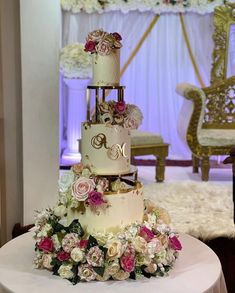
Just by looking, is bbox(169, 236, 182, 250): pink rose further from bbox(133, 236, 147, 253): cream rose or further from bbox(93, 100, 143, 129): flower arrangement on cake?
bbox(93, 100, 143, 129): flower arrangement on cake

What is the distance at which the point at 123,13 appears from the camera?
22.1ft

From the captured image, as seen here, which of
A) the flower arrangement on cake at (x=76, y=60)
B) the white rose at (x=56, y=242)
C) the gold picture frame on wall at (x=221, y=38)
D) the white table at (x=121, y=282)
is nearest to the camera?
the white table at (x=121, y=282)

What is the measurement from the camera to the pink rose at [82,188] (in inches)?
73.5

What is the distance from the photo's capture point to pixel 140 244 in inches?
73.1

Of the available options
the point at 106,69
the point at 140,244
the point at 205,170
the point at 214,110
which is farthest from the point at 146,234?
the point at 214,110

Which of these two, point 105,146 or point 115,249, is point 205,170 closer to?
point 105,146

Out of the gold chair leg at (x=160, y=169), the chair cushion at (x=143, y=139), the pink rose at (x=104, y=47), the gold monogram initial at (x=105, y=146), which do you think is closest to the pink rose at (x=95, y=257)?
the gold monogram initial at (x=105, y=146)

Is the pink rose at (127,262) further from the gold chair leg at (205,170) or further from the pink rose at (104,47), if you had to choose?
the gold chair leg at (205,170)

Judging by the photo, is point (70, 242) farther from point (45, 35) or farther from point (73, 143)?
point (73, 143)

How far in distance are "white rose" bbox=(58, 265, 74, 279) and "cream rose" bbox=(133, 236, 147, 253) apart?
0.24 meters

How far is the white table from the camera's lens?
5.86ft

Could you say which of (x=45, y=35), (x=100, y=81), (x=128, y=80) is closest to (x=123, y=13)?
(x=128, y=80)

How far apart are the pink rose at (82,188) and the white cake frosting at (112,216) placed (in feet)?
0.25

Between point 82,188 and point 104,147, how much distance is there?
0.61ft
